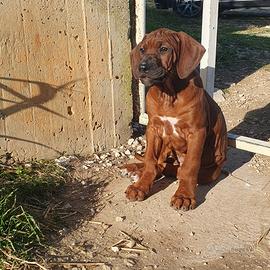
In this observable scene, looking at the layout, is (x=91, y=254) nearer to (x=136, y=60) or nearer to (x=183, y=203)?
(x=183, y=203)

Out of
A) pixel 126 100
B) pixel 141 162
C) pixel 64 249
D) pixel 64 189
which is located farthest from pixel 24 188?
pixel 126 100

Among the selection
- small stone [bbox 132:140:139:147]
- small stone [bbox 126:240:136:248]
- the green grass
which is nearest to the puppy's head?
small stone [bbox 126:240:136:248]

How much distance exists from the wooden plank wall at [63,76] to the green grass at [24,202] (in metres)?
0.22

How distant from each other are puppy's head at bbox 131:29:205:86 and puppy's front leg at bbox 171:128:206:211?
53cm

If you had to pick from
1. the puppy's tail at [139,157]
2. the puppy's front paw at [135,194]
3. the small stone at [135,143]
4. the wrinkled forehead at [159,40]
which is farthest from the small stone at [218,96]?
the wrinkled forehead at [159,40]

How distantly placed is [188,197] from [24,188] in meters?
1.26

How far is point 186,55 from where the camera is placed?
11.8 ft

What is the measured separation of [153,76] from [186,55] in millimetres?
320

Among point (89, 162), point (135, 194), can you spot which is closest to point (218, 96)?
point (89, 162)

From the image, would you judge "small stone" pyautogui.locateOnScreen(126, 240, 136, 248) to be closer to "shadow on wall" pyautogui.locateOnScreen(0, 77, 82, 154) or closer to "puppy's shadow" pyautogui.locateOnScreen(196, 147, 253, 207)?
"puppy's shadow" pyautogui.locateOnScreen(196, 147, 253, 207)

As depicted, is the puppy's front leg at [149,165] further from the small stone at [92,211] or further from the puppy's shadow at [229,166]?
the puppy's shadow at [229,166]

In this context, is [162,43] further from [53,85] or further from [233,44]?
[233,44]

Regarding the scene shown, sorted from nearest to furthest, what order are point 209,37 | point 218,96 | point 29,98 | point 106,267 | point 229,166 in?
1. point 106,267
2. point 29,98
3. point 229,166
4. point 209,37
5. point 218,96

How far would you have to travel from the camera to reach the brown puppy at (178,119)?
3562mm
